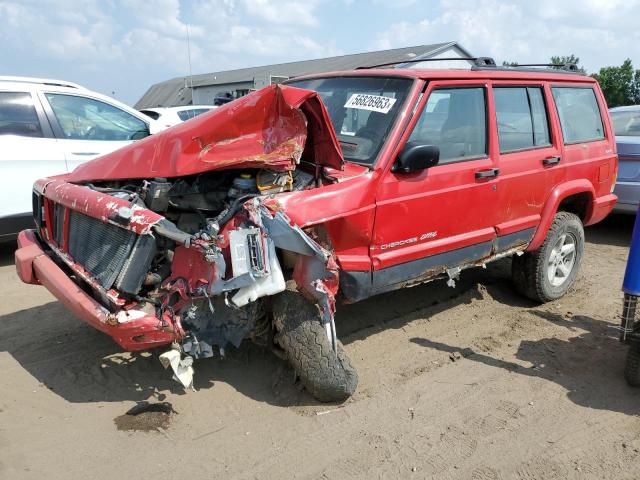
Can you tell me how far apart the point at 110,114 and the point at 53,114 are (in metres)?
0.71

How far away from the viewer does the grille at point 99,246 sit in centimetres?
295

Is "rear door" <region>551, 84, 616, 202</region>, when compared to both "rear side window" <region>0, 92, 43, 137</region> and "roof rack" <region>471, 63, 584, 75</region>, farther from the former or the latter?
"rear side window" <region>0, 92, 43, 137</region>

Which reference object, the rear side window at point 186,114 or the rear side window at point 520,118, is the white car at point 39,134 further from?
the rear side window at point 520,118

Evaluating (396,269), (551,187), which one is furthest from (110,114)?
(551,187)

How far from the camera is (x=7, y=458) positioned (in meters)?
2.74

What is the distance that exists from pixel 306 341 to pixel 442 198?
4.55 ft

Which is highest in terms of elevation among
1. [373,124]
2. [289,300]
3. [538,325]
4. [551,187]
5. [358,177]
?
[373,124]

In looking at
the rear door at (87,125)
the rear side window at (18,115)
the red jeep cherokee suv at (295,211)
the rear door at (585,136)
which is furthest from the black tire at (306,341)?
the rear side window at (18,115)

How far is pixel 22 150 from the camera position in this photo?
5.63m

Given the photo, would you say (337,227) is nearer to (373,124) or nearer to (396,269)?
(396,269)

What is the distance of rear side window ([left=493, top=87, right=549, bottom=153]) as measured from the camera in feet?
13.8

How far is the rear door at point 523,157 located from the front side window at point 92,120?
4.39 m

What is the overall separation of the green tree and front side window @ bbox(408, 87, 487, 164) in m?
27.0

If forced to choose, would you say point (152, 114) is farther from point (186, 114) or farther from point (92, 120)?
point (92, 120)
